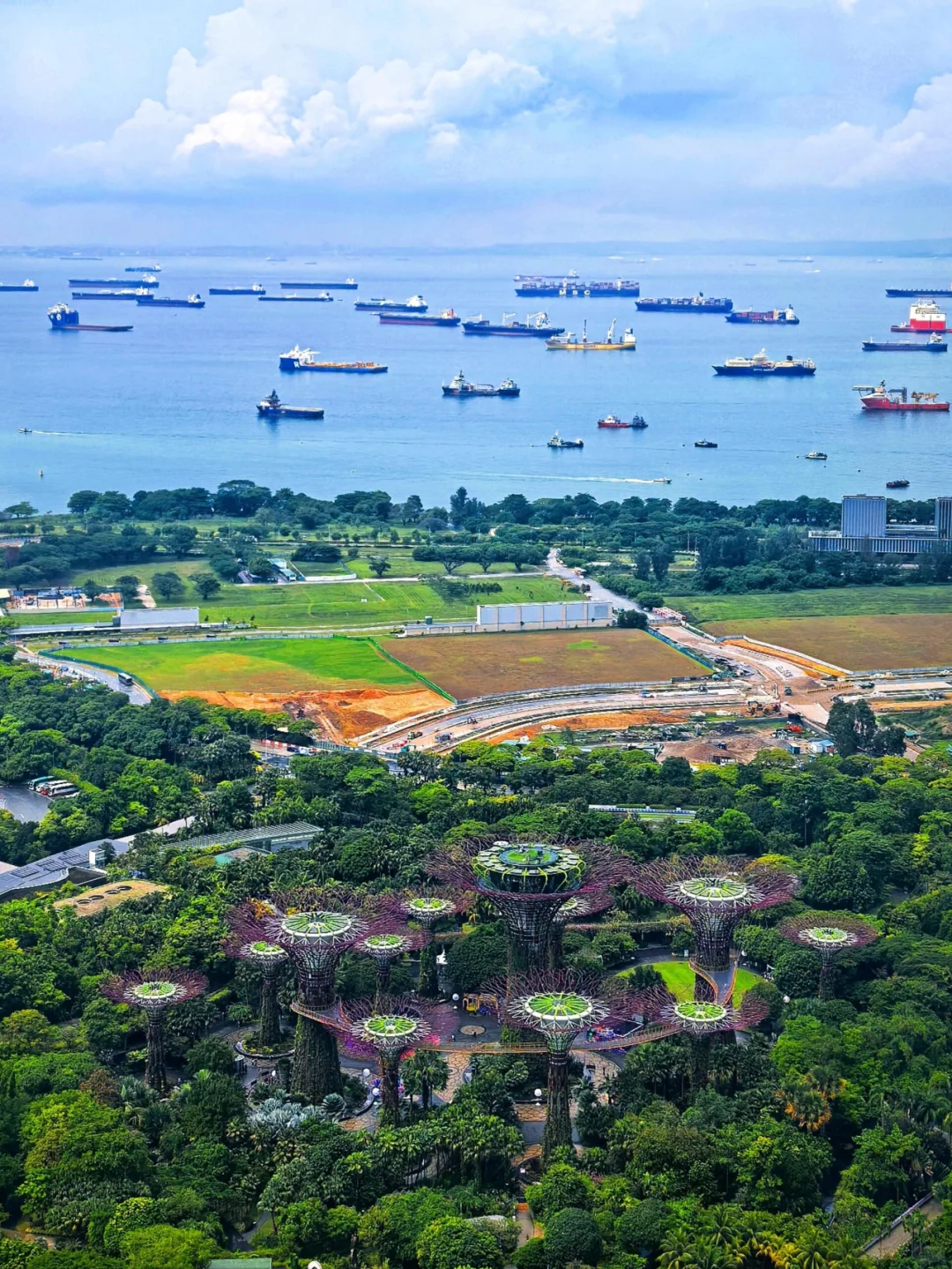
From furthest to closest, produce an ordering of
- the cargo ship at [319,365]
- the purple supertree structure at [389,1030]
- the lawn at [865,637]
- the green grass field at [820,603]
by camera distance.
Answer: the cargo ship at [319,365]
the green grass field at [820,603]
the lawn at [865,637]
the purple supertree structure at [389,1030]

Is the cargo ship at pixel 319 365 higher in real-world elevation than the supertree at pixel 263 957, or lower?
higher

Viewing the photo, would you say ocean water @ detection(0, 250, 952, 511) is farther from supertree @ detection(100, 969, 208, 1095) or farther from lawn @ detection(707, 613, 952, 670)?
supertree @ detection(100, 969, 208, 1095)

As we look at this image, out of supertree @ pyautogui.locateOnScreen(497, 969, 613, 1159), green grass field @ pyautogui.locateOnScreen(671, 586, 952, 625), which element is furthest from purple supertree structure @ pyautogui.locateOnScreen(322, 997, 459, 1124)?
green grass field @ pyautogui.locateOnScreen(671, 586, 952, 625)

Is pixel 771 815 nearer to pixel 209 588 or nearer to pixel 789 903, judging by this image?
pixel 789 903

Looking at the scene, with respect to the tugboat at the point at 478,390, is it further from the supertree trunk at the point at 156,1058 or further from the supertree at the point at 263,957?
the supertree trunk at the point at 156,1058

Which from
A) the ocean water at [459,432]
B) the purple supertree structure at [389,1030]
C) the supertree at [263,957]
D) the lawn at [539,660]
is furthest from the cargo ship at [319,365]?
the purple supertree structure at [389,1030]

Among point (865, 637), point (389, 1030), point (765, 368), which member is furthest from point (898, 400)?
point (389, 1030)

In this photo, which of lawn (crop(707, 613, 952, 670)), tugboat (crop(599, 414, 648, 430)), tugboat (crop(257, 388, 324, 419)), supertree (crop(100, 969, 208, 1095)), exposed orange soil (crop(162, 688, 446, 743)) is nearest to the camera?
supertree (crop(100, 969, 208, 1095))
